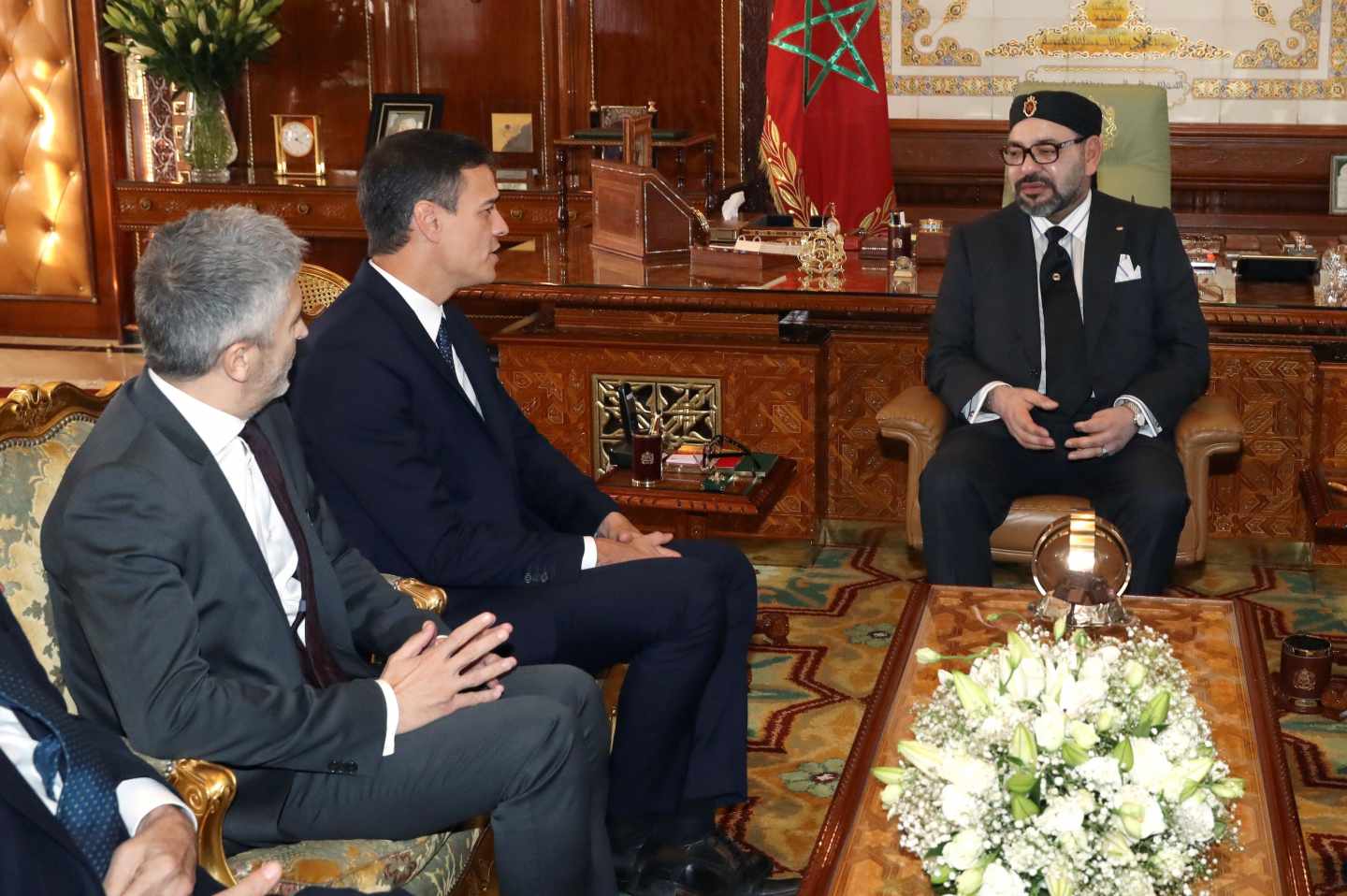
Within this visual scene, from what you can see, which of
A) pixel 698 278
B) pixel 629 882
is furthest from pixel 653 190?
pixel 629 882

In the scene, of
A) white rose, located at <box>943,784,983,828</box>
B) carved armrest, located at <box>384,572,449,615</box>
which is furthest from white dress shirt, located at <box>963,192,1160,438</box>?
white rose, located at <box>943,784,983,828</box>

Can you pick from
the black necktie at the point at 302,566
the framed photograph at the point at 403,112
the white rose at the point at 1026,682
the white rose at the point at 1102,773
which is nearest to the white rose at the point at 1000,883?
the white rose at the point at 1102,773

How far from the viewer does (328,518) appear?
266 cm

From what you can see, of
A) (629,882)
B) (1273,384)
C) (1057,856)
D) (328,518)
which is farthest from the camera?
(1273,384)

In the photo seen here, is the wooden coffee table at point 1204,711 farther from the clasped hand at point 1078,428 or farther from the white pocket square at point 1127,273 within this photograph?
the white pocket square at point 1127,273

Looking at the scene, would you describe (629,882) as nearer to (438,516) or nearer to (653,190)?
(438,516)

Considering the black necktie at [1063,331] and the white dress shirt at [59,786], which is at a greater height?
the black necktie at [1063,331]

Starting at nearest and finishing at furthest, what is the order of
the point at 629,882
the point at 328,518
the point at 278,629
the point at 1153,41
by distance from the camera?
the point at 278,629 < the point at 328,518 < the point at 629,882 < the point at 1153,41

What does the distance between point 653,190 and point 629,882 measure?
8.67 feet

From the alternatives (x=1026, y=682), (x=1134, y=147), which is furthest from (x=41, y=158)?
(x=1026, y=682)

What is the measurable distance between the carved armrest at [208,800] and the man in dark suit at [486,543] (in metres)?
0.82

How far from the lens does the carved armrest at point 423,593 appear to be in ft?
9.18

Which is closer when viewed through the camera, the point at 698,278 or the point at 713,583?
the point at 713,583

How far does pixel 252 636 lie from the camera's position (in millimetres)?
2281
